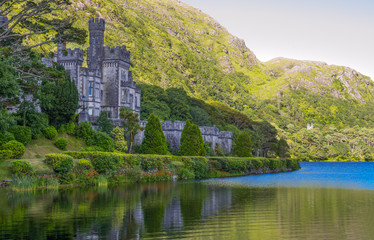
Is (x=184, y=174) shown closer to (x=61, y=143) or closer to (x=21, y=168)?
(x=61, y=143)

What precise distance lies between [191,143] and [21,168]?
96.2 feet

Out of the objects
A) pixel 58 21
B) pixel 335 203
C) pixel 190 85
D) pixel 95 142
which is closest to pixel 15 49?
pixel 58 21

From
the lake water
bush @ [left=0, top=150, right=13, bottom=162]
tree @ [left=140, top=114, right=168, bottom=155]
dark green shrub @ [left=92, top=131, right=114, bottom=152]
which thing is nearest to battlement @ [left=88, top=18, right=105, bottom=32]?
tree @ [left=140, top=114, right=168, bottom=155]

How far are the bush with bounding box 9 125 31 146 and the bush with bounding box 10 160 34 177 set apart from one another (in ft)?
26.6

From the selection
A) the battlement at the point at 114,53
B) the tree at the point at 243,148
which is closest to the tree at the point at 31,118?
the battlement at the point at 114,53

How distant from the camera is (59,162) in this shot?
31781 millimetres

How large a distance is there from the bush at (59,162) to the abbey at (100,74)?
83.4 ft

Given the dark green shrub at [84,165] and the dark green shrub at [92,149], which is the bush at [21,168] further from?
the dark green shrub at [92,149]

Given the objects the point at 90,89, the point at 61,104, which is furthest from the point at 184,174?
the point at 90,89

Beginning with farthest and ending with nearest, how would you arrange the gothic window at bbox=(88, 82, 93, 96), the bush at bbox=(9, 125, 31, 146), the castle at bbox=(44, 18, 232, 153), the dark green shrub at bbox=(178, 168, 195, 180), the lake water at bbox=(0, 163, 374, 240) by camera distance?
1. the gothic window at bbox=(88, 82, 93, 96)
2. the castle at bbox=(44, 18, 232, 153)
3. the dark green shrub at bbox=(178, 168, 195, 180)
4. the bush at bbox=(9, 125, 31, 146)
5. the lake water at bbox=(0, 163, 374, 240)

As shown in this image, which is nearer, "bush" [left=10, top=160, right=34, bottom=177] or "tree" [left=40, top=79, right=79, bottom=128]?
"bush" [left=10, top=160, right=34, bottom=177]

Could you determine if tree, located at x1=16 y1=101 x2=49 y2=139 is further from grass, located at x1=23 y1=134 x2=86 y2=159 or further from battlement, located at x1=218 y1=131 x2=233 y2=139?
battlement, located at x1=218 y1=131 x2=233 y2=139

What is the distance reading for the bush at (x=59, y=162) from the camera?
3174 centimetres

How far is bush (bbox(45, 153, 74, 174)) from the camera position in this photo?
31744 mm
